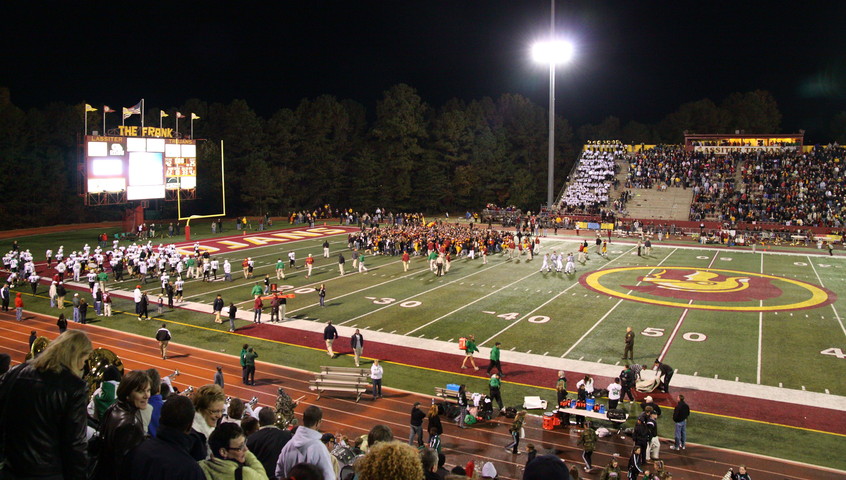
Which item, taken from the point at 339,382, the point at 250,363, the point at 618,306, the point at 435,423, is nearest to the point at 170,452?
the point at 435,423

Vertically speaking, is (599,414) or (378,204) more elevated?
(378,204)

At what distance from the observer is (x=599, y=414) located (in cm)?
1412

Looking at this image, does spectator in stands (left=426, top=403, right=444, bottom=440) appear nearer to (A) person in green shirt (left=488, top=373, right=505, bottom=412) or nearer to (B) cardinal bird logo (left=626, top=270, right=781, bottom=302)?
(A) person in green shirt (left=488, top=373, right=505, bottom=412)

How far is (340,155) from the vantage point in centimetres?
7131

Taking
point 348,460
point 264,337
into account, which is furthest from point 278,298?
point 348,460

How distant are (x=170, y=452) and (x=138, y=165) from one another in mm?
41105

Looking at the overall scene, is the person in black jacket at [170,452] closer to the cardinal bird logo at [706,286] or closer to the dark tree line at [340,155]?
the cardinal bird logo at [706,286]

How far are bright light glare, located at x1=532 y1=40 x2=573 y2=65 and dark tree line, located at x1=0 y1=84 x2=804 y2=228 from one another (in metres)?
19.3

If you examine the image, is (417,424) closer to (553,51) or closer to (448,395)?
(448,395)

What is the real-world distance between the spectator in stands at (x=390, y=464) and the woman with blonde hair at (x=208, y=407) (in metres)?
1.63

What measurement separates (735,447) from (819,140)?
9578 cm

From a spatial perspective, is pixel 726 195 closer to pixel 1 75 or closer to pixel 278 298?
pixel 278 298

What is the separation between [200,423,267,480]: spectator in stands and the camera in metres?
4.26

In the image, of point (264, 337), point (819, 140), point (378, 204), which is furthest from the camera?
point (819, 140)
